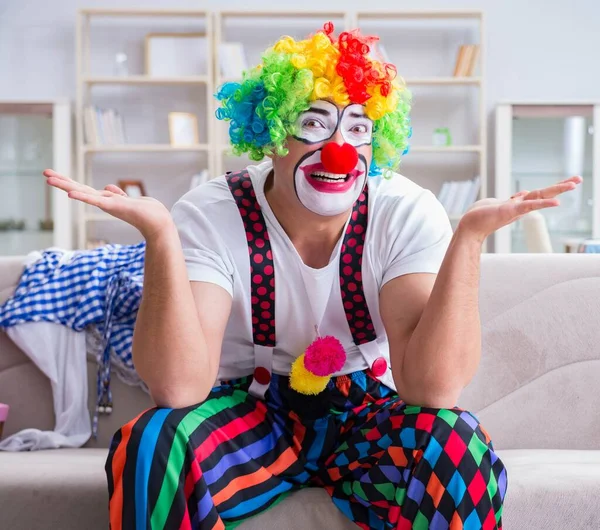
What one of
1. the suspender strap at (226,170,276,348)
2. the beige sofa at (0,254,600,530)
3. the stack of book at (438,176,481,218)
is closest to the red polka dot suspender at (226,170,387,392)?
the suspender strap at (226,170,276,348)

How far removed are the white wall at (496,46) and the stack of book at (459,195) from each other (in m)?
0.28

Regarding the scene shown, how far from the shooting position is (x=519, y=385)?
189 cm

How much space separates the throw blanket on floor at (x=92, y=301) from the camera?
6.41 ft

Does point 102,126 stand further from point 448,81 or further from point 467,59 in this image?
point 467,59

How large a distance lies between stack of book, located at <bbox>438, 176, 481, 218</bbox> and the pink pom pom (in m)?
3.71

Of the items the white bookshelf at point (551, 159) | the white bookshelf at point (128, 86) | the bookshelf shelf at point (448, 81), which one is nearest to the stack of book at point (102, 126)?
the white bookshelf at point (128, 86)

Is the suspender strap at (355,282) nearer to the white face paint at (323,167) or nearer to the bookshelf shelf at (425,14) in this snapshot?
the white face paint at (323,167)

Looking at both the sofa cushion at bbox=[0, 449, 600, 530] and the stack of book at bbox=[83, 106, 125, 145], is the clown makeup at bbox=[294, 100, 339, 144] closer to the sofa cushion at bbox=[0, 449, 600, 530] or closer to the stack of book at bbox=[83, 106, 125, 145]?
the sofa cushion at bbox=[0, 449, 600, 530]

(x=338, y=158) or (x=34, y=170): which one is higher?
(x=34, y=170)

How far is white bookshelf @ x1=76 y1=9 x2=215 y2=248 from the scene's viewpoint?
5.02 m

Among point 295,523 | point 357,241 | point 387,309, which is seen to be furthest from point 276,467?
point 357,241

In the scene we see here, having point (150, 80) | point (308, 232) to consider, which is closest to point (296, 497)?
point (308, 232)

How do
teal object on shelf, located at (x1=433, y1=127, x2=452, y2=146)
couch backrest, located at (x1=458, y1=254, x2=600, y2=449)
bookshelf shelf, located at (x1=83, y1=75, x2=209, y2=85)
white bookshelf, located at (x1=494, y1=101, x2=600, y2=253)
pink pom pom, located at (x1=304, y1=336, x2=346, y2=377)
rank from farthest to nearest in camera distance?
1. teal object on shelf, located at (x1=433, y1=127, x2=452, y2=146)
2. white bookshelf, located at (x1=494, y1=101, x2=600, y2=253)
3. bookshelf shelf, located at (x1=83, y1=75, x2=209, y2=85)
4. couch backrest, located at (x1=458, y1=254, x2=600, y2=449)
5. pink pom pom, located at (x1=304, y1=336, x2=346, y2=377)

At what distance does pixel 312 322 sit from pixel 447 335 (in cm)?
30
